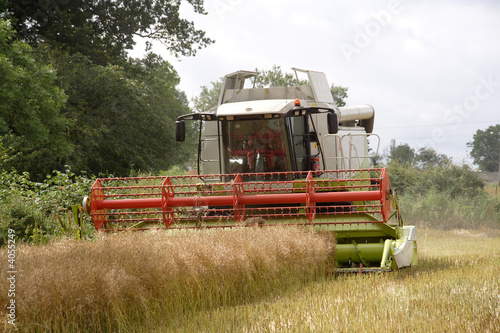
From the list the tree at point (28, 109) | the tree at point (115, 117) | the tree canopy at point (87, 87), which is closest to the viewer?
the tree at point (28, 109)

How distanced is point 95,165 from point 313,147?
13340 millimetres

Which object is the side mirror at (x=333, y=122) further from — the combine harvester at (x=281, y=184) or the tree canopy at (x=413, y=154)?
the tree canopy at (x=413, y=154)

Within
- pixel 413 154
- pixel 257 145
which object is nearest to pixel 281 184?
pixel 257 145

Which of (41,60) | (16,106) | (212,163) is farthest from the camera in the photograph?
(41,60)

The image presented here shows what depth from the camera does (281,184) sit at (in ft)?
25.7

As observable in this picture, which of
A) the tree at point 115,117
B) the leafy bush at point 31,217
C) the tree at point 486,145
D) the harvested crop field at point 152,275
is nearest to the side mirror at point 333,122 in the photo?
the harvested crop field at point 152,275

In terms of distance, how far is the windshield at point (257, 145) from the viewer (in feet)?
26.7

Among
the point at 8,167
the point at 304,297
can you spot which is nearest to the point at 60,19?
the point at 8,167

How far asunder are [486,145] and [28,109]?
6975cm

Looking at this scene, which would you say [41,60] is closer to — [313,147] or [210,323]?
[313,147]

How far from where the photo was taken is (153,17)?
22344mm

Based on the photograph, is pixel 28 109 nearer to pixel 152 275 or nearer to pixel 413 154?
pixel 152 275

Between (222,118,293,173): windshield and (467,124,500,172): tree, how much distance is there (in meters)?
69.7

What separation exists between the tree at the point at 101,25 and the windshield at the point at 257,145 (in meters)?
13.5
